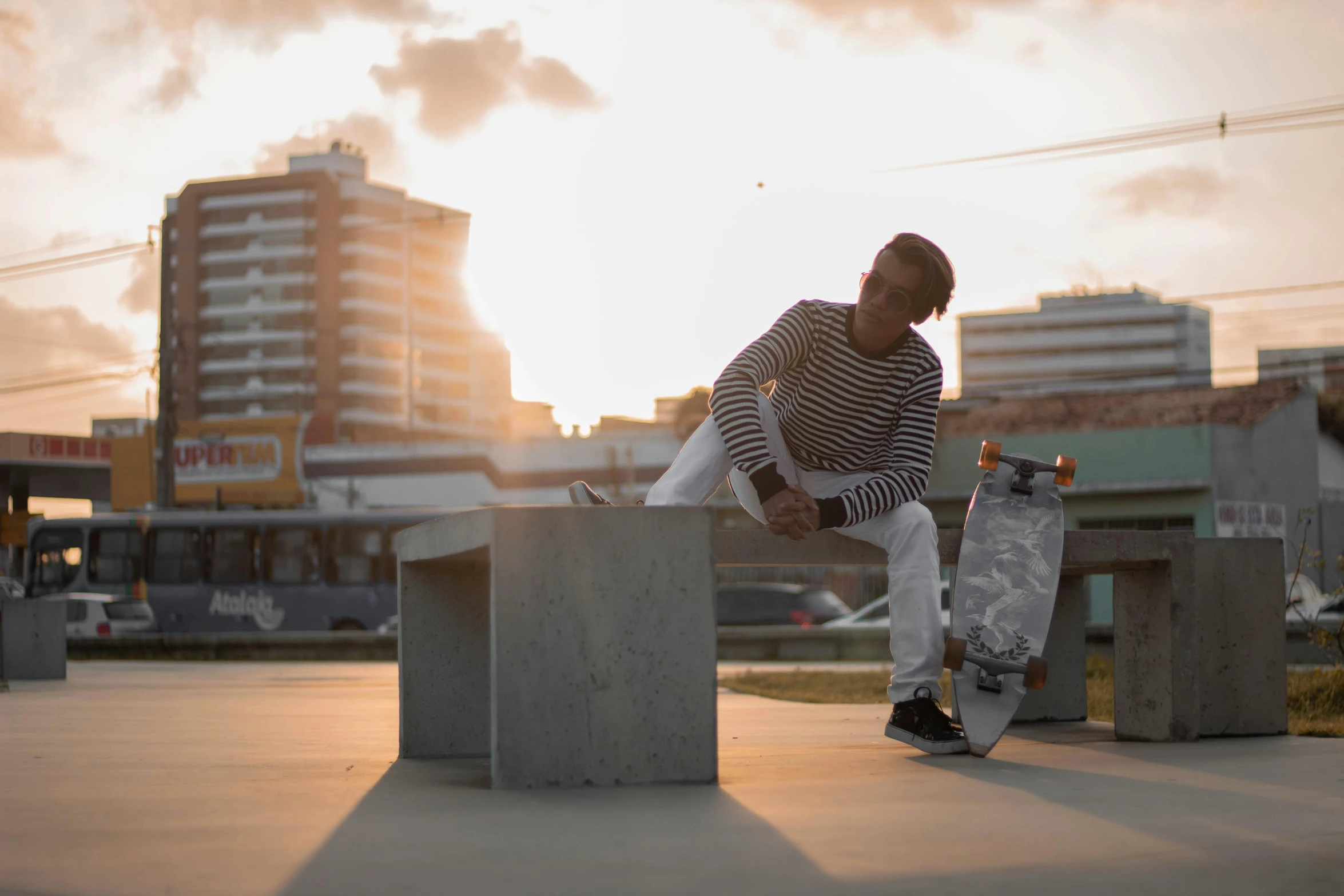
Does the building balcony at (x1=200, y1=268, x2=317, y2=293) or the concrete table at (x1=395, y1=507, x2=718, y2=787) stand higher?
the building balcony at (x1=200, y1=268, x2=317, y2=293)

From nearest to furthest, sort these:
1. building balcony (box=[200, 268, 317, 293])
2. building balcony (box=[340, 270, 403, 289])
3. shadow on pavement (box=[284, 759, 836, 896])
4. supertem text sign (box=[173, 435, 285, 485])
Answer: shadow on pavement (box=[284, 759, 836, 896]) → supertem text sign (box=[173, 435, 285, 485]) → building balcony (box=[200, 268, 317, 293]) → building balcony (box=[340, 270, 403, 289])

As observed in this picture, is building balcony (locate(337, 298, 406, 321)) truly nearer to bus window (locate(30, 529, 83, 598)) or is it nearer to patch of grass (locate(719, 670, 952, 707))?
bus window (locate(30, 529, 83, 598))

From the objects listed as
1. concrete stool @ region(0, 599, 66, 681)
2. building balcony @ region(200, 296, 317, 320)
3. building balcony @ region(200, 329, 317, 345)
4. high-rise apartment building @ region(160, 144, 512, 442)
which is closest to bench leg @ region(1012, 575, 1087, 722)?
concrete stool @ region(0, 599, 66, 681)

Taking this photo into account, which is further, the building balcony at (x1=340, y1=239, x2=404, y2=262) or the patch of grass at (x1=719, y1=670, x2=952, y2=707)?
the building balcony at (x1=340, y1=239, x2=404, y2=262)

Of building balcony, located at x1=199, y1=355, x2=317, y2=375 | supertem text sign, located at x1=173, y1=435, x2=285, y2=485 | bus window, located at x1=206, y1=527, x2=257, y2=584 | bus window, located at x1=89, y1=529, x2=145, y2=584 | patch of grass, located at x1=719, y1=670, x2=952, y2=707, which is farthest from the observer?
building balcony, located at x1=199, y1=355, x2=317, y2=375

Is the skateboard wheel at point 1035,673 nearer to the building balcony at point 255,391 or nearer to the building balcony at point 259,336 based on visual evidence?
the building balcony at point 255,391

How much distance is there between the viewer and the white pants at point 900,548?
3.86 metres

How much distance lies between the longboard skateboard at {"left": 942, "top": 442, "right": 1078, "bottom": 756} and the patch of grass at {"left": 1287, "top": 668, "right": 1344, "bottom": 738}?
9.60ft

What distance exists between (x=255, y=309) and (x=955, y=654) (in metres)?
102

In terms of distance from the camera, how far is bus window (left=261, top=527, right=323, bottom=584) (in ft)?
86.8

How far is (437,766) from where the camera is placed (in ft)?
13.2

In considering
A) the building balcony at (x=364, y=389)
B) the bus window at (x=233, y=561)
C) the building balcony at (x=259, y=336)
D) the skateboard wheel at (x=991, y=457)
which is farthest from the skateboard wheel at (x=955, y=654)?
the building balcony at (x=259, y=336)

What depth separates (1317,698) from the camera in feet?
24.4

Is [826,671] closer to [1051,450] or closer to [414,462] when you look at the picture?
[1051,450]
